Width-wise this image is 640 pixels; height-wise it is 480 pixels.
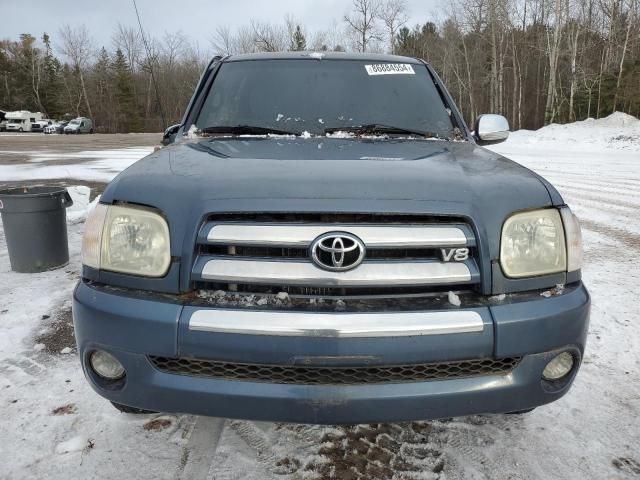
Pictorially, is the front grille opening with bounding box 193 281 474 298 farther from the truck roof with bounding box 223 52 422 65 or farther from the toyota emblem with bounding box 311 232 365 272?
the truck roof with bounding box 223 52 422 65

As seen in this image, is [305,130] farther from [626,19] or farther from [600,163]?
[626,19]

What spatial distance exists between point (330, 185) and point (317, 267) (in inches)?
12.2

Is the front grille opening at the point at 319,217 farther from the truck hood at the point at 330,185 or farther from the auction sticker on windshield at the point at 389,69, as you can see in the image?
the auction sticker on windshield at the point at 389,69

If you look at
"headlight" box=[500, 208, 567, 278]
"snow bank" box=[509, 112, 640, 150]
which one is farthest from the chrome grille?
"snow bank" box=[509, 112, 640, 150]

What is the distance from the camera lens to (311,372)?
162 centimetres

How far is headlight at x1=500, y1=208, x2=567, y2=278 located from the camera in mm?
1713

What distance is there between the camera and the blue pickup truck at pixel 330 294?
155 cm

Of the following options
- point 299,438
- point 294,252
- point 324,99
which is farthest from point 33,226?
point 294,252

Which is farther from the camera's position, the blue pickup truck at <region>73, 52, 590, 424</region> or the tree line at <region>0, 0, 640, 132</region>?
the tree line at <region>0, 0, 640, 132</region>

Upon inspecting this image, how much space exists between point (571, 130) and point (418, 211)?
28.7 meters

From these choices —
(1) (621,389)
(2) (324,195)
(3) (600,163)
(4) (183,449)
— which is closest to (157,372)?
(4) (183,449)

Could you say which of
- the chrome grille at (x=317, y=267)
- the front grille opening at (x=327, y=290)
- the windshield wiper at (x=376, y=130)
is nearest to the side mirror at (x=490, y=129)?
the windshield wiper at (x=376, y=130)

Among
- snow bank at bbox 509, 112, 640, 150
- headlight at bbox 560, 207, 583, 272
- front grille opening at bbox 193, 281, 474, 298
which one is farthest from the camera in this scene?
snow bank at bbox 509, 112, 640, 150

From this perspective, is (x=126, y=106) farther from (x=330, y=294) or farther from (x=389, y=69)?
(x=330, y=294)
